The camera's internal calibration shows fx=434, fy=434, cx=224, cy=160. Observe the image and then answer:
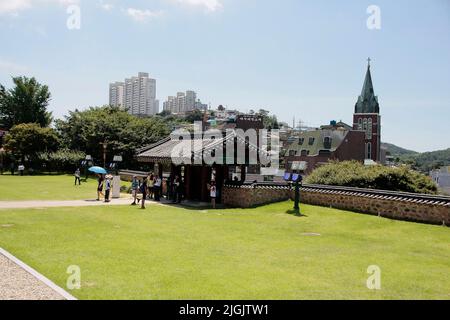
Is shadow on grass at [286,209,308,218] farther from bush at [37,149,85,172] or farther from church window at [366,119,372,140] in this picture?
church window at [366,119,372,140]

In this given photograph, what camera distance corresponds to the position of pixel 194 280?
9312 mm

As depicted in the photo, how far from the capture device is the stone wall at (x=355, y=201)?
17750 millimetres

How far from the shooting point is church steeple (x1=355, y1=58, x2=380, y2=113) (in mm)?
94662

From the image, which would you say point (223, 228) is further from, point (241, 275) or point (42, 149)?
point (42, 149)

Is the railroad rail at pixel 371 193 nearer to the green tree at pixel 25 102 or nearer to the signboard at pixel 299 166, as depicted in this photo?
the signboard at pixel 299 166

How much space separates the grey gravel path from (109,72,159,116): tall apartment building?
12439cm

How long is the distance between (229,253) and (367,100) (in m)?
90.1

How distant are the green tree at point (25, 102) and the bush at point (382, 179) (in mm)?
51737

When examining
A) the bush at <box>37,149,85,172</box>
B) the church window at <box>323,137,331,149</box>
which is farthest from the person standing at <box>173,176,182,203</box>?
the church window at <box>323,137,331,149</box>

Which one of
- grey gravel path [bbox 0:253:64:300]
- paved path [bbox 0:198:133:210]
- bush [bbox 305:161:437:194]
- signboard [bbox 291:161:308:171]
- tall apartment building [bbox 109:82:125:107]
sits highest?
tall apartment building [bbox 109:82:125:107]

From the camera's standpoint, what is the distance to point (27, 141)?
53625 mm

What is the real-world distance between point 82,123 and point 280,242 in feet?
152

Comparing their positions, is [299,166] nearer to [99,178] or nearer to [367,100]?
[99,178]

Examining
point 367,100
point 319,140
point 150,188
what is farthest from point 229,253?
point 367,100
